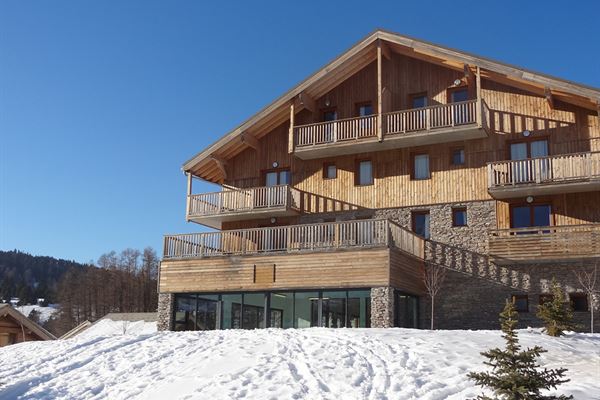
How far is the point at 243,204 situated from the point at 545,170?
11.0m

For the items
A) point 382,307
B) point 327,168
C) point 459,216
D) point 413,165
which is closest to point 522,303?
point 459,216

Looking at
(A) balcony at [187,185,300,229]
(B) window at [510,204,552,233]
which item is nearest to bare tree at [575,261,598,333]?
(B) window at [510,204,552,233]

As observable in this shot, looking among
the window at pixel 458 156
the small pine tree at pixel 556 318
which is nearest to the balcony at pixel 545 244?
the window at pixel 458 156

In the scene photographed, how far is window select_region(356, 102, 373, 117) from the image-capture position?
25281 mm

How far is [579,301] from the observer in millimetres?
20641

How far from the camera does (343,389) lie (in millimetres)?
11750

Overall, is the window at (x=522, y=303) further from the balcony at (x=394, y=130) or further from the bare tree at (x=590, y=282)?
the balcony at (x=394, y=130)

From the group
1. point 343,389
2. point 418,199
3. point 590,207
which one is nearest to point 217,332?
point 343,389

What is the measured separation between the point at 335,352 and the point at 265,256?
829 cm

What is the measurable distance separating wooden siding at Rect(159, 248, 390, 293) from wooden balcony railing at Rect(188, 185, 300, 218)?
3039 mm

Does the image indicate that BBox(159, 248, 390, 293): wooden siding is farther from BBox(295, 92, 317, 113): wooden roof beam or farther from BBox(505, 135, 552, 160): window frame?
BBox(295, 92, 317, 113): wooden roof beam

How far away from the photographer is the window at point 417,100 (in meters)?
24.3

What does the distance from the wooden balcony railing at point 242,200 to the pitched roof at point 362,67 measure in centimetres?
173

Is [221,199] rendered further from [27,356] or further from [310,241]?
[27,356]
